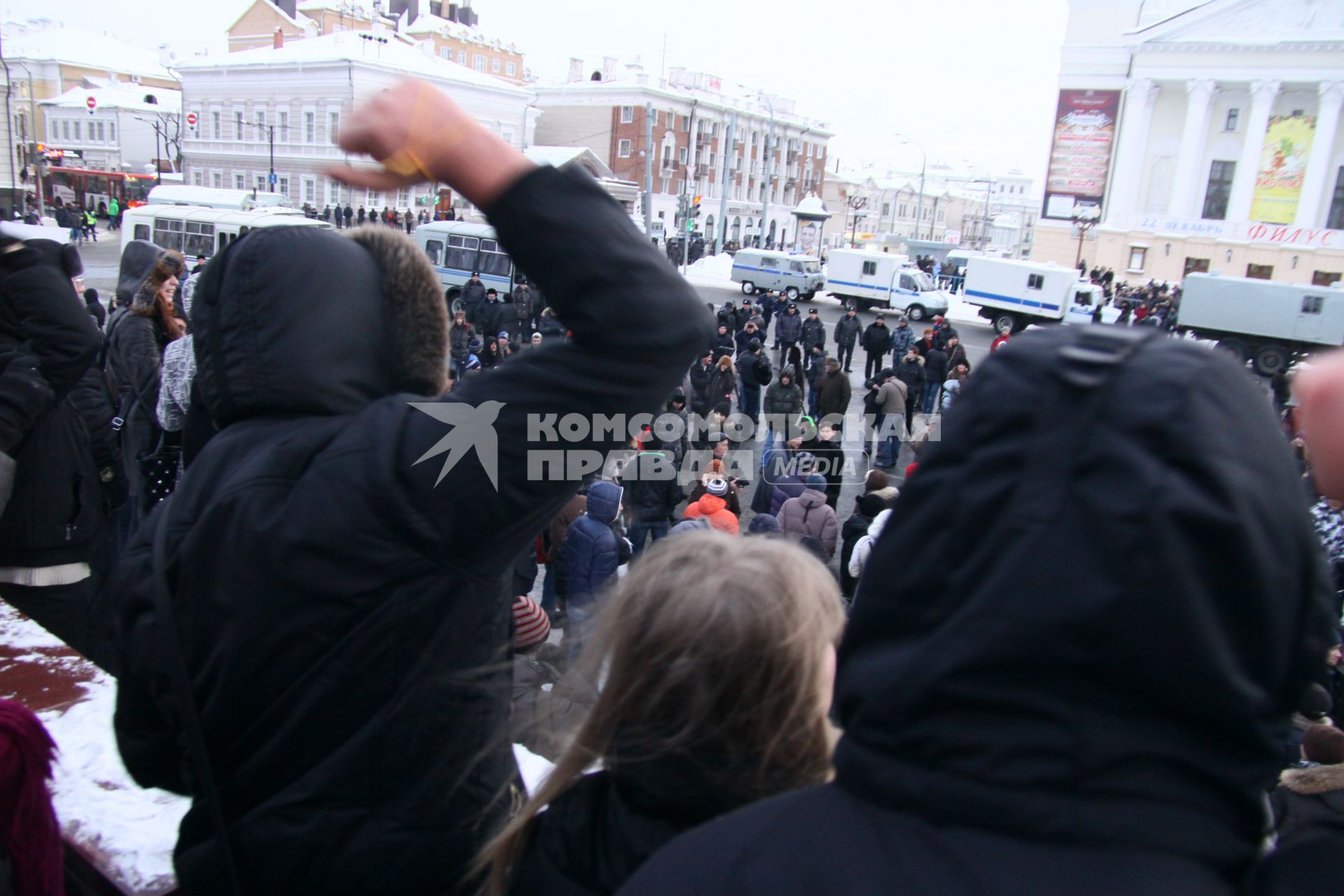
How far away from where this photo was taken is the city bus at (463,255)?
22281mm

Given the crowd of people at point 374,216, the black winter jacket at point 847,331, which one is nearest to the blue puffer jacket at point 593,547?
the black winter jacket at point 847,331

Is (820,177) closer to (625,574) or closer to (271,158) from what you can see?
(271,158)

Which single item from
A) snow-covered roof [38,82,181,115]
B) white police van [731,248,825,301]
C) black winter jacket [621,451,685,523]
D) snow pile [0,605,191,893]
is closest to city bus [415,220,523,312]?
white police van [731,248,825,301]

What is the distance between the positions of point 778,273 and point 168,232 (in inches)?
781

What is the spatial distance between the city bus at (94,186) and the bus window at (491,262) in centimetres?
3950

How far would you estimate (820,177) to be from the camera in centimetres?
7594

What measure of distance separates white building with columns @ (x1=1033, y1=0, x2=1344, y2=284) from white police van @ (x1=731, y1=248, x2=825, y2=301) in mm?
24899

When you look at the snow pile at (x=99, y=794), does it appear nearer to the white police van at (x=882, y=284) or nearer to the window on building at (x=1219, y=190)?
the white police van at (x=882, y=284)

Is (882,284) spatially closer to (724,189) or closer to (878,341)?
(724,189)

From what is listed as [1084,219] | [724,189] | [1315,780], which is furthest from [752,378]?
[1084,219]

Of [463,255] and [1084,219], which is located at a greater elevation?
[1084,219]

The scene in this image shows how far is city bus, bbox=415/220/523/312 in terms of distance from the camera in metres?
22.3

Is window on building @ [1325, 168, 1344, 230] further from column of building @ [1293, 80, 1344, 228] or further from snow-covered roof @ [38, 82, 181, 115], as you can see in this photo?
snow-covered roof @ [38, 82, 181, 115]

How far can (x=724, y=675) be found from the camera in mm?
1097
